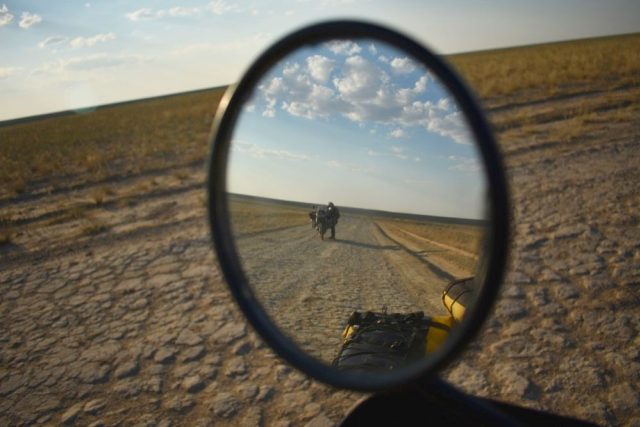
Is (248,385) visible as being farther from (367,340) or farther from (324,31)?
(324,31)

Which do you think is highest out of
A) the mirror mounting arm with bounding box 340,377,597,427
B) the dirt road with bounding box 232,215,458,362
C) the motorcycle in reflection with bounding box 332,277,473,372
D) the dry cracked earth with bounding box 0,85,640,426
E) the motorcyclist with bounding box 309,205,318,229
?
the motorcyclist with bounding box 309,205,318,229

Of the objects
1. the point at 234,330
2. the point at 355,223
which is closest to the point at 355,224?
the point at 355,223

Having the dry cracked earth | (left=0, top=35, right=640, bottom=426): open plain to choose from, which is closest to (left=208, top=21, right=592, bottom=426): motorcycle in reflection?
(left=0, top=35, right=640, bottom=426): open plain

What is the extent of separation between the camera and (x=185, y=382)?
3209 millimetres

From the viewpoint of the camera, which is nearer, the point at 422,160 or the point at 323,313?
the point at 422,160

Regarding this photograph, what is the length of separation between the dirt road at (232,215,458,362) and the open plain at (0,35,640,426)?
0.75m

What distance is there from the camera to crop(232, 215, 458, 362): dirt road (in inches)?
55.9

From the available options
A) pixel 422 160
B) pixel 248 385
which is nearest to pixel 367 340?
pixel 422 160

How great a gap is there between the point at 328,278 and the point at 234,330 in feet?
8.21

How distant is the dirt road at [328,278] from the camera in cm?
142

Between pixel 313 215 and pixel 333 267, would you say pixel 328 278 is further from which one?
pixel 313 215

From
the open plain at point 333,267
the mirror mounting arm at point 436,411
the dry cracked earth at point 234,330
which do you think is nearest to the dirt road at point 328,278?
the open plain at point 333,267

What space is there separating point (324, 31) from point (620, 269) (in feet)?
12.9

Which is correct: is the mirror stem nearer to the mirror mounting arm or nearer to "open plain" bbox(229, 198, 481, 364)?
the mirror mounting arm
